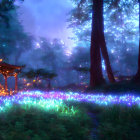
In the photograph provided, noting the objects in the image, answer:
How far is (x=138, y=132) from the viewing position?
185 inches

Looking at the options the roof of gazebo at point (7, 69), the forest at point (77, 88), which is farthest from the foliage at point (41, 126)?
the roof of gazebo at point (7, 69)

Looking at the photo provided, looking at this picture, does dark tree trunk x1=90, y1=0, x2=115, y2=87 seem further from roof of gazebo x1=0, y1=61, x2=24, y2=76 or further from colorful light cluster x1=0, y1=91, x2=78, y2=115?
colorful light cluster x1=0, y1=91, x2=78, y2=115

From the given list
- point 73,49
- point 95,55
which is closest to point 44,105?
point 95,55

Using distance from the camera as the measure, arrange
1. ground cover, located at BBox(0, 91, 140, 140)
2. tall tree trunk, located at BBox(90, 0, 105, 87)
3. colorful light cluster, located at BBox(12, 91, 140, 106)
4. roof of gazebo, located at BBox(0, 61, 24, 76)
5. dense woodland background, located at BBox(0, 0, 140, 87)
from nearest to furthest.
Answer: ground cover, located at BBox(0, 91, 140, 140) → colorful light cluster, located at BBox(12, 91, 140, 106) → roof of gazebo, located at BBox(0, 61, 24, 76) → tall tree trunk, located at BBox(90, 0, 105, 87) → dense woodland background, located at BBox(0, 0, 140, 87)

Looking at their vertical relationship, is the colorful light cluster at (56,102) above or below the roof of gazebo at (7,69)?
below

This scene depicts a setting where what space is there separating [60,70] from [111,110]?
142 feet

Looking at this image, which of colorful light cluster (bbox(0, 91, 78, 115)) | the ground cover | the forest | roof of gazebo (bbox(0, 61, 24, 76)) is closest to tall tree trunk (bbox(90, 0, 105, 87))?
the forest

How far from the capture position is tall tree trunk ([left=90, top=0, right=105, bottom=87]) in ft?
53.2

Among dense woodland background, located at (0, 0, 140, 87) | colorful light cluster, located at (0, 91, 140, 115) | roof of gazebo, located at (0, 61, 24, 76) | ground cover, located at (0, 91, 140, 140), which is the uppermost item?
dense woodland background, located at (0, 0, 140, 87)

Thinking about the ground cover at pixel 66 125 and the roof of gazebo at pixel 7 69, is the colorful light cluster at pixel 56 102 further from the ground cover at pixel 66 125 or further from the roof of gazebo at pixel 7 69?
the roof of gazebo at pixel 7 69

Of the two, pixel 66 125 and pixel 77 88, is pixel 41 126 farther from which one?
pixel 77 88

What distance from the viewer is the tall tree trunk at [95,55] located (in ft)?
53.2

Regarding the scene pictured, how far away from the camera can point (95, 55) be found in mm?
16422

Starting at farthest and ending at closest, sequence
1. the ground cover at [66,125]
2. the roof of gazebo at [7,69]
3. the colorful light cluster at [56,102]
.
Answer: the roof of gazebo at [7,69], the colorful light cluster at [56,102], the ground cover at [66,125]
